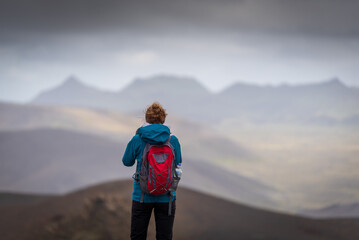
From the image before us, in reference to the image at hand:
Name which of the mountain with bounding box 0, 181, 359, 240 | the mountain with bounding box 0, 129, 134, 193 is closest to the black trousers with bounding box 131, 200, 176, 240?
the mountain with bounding box 0, 181, 359, 240

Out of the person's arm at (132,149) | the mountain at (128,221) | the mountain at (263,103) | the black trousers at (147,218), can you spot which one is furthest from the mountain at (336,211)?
the mountain at (263,103)

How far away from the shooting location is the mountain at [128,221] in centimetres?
1349

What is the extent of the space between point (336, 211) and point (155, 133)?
4824 centimetres

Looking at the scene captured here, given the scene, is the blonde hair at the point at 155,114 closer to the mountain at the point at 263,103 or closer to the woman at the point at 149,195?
the woman at the point at 149,195

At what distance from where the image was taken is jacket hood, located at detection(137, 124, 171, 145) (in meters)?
4.05

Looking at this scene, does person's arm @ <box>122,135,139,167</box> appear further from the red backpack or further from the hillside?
the hillside

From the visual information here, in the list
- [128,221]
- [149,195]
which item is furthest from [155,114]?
[128,221]

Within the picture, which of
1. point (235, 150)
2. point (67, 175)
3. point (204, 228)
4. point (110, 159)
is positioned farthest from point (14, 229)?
point (235, 150)

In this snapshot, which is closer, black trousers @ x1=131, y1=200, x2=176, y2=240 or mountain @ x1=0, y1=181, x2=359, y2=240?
black trousers @ x1=131, y1=200, x2=176, y2=240

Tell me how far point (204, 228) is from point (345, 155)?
7516cm

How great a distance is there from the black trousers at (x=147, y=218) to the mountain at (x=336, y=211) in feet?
148

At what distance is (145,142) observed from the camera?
418 centimetres

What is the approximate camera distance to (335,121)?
13225cm

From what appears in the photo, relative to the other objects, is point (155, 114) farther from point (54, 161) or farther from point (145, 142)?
point (54, 161)
